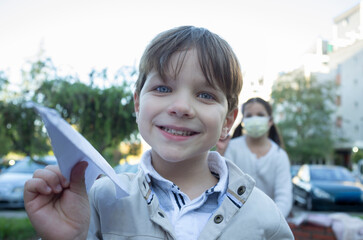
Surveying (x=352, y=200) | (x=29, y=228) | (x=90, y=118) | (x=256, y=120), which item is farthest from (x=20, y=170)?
(x=352, y=200)

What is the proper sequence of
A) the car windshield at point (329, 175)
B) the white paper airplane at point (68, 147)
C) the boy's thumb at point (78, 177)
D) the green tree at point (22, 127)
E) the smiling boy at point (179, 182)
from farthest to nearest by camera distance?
the car windshield at point (329, 175)
the green tree at point (22, 127)
the smiling boy at point (179, 182)
the boy's thumb at point (78, 177)
the white paper airplane at point (68, 147)

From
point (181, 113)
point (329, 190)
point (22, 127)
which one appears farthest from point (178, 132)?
point (329, 190)

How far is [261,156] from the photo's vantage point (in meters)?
3.25

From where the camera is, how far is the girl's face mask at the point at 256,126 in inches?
132

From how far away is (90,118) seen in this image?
5254 mm

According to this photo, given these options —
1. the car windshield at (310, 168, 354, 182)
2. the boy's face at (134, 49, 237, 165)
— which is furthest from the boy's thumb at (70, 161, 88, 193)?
the car windshield at (310, 168, 354, 182)

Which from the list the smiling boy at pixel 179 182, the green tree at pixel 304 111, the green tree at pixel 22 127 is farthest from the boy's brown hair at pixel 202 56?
the green tree at pixel 304 111

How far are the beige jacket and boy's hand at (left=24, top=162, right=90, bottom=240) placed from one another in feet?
0.38

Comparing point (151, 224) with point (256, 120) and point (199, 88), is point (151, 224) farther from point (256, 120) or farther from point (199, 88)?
point (256, 120)

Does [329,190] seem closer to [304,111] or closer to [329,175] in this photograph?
[329,175]

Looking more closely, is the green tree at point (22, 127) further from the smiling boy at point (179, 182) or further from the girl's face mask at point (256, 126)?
the smiling boy at point (179, 182)

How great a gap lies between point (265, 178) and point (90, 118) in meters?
3.00

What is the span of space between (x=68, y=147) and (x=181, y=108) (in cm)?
43

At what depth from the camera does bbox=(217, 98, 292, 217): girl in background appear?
9.89 feet
